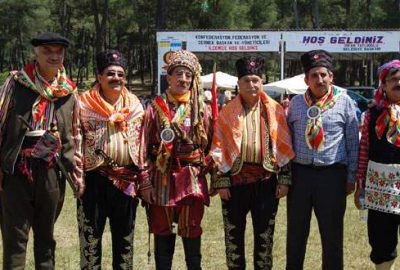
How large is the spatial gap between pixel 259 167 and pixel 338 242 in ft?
2.84

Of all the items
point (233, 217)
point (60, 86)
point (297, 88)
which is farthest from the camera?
point (297, 88)

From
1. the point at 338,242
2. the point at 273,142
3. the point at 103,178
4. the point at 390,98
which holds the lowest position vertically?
the point at 338,242

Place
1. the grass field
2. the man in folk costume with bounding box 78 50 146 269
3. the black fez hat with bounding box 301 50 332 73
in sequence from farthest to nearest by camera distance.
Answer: the grass field < the black fez hat with bounding box 301 50 332 73 < the man in folk costume with bounding box 78 50 146 269

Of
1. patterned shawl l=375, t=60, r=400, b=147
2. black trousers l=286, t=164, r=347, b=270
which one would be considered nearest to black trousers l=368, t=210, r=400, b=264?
black trousers l=286, t=164, r=347, b=270

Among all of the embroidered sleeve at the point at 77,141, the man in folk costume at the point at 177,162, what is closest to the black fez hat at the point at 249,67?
the man in folk costume at the point at 177,162

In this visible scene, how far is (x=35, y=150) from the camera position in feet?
12.5

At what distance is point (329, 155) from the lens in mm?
4070

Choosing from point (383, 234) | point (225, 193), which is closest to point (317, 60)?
point (225, 193)

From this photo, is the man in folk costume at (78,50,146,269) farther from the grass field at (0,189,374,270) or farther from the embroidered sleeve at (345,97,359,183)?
the embroidered sleeve at (345,97,359,183)

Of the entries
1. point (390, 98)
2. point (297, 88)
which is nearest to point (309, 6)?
point (297, 88)

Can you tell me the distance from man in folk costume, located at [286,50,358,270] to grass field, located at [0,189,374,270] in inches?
47.9

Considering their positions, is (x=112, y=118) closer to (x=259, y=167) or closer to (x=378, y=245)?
(x=259, y=167)

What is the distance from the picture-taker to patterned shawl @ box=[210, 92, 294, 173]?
13.5ft

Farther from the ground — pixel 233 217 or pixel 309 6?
pixel 309 6
